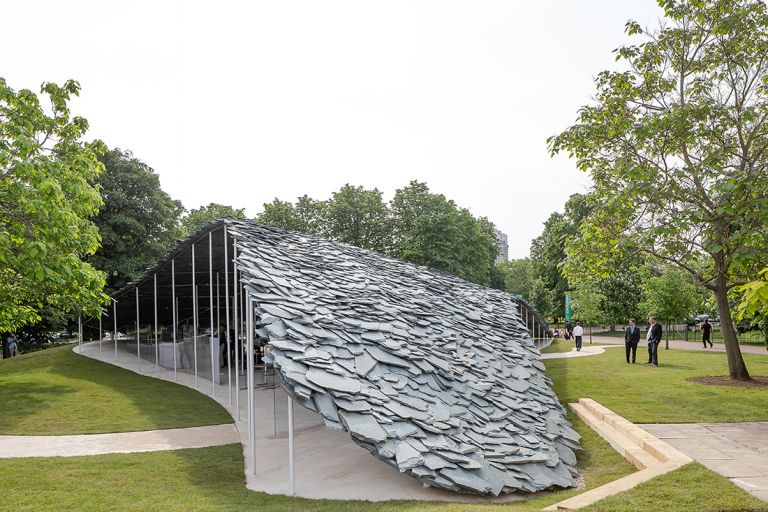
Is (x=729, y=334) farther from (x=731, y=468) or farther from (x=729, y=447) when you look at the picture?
(x=731, y=468)

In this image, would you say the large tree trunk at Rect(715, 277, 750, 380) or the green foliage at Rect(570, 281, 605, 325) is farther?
the green foliage at Rect(570, 281, 605, 325)

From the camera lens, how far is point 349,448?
890 cm

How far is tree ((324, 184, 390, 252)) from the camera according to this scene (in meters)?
37.9

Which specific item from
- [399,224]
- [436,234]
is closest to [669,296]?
[436,234]

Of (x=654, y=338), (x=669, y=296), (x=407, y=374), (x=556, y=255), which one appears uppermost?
(x=556, y=255)

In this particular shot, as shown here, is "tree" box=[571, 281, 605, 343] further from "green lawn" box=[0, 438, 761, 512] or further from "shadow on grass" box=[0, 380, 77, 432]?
"shadow on grass" box=[0, 380, 77, 432]

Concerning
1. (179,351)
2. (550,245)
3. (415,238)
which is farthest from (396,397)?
(550,245)

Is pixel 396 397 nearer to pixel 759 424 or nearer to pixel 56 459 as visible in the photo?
pixel 56 459

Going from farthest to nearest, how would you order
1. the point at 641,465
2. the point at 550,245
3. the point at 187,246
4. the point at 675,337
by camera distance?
the point at 550,245, the point at 675,337, the point at 187,246, the point at 641,465

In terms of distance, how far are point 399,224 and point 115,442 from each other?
97.1ft

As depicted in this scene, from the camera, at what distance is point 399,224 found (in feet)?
126

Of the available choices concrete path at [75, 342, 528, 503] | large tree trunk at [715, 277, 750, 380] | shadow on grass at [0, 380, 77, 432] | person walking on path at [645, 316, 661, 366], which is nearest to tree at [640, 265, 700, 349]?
person walking on path at [645, 316, 661, 366]

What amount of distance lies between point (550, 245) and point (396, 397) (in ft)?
140

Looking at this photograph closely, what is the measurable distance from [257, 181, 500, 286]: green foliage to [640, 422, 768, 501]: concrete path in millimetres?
26422
